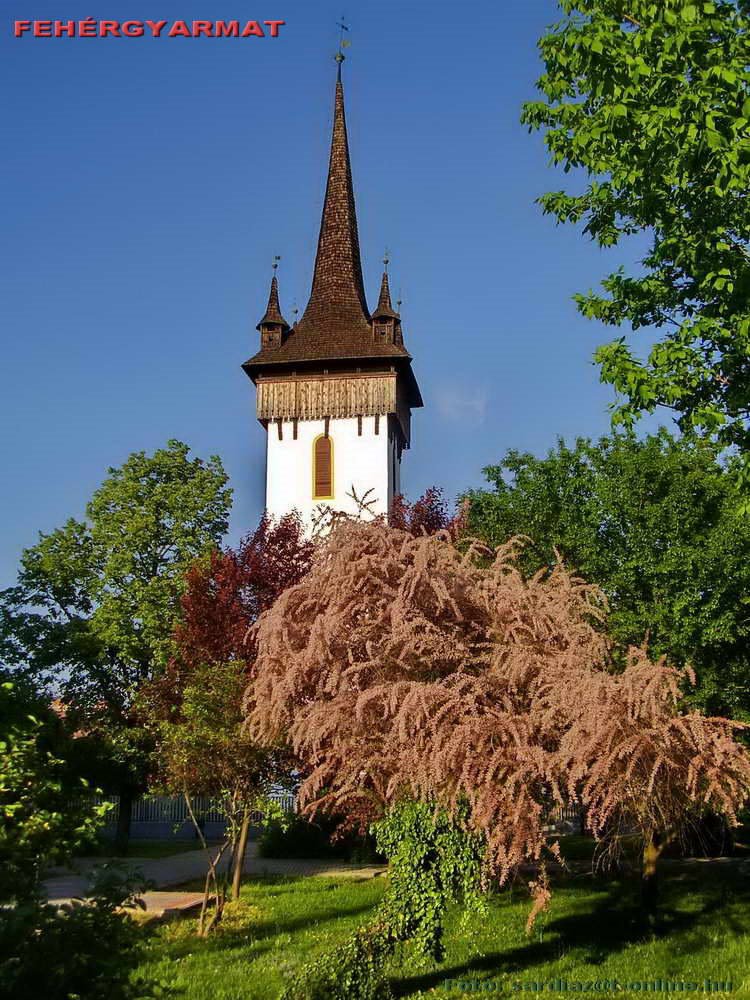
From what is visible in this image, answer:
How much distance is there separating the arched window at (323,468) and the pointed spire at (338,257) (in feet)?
18.2

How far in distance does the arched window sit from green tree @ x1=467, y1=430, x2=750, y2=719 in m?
19.6

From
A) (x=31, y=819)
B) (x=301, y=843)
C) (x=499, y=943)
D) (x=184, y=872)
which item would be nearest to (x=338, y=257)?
(x=301, y=843)

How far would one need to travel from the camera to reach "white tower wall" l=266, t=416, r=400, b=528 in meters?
40.4

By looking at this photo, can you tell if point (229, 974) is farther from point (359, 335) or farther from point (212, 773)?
point (359, 335)

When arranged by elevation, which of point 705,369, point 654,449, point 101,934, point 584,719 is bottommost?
point 101,934

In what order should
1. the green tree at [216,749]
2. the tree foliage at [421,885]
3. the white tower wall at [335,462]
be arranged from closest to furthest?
the tree foliage at [421,885] < the green tree at [216,749] < the white tower wall at [335,462]

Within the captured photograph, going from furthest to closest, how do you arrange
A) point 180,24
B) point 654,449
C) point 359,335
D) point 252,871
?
point 359,335 → point 252,871 → point 654,449 → point 180,24

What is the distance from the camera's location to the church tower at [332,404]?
134 ft

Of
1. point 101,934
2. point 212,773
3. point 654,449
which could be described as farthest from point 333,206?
point 101,934

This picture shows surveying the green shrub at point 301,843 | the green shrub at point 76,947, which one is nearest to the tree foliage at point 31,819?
the green shrub at point 76,947

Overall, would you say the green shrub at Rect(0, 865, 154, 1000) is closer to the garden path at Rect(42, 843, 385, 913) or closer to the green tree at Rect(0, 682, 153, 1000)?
the green tree at Rect(0, 682, 153, 1000)

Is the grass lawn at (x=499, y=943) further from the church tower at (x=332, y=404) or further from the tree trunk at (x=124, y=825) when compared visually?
the church tower at (x=332, y=404)

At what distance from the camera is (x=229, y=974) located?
1159cm

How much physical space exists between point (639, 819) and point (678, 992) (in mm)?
1815
